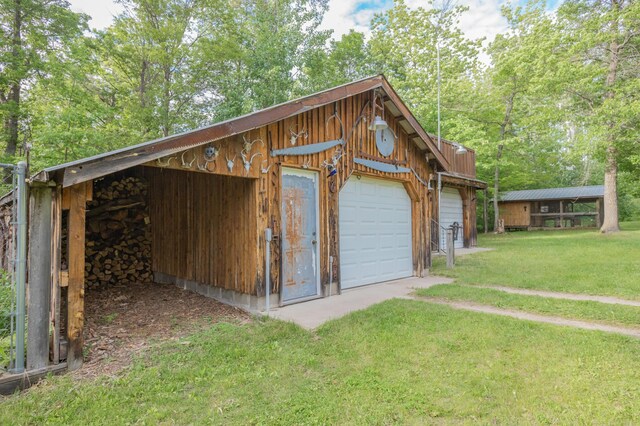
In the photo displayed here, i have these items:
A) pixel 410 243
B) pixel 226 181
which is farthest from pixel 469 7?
pixel 226 181

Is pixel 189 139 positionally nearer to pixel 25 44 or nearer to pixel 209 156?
pixel 209 156

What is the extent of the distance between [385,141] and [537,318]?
4.14 m

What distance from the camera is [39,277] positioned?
121 inches

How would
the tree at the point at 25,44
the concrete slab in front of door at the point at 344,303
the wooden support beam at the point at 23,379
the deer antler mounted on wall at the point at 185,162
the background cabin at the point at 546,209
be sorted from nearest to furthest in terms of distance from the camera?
1. the wooden support beam at the point at 23,379
2. the deer antler mounted on wall at the point at 185,162
3. the concrete slab in front of door at the point at 344,303
4. the tree at the point at 25,44
5. the background cabin at the point at 546,209

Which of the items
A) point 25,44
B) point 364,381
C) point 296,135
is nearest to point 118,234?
point 296,135

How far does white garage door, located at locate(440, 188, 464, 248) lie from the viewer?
13273mm

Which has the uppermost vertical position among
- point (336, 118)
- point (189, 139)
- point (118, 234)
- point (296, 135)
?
point (336, 118)

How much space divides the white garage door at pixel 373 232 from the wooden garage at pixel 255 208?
3 centimetres

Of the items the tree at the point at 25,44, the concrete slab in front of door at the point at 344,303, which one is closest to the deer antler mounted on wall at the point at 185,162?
the concrete slab in front of door at the point at 344,303

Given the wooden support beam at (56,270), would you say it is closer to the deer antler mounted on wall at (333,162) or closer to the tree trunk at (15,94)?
the deer antler mounted on wall at (333,162)

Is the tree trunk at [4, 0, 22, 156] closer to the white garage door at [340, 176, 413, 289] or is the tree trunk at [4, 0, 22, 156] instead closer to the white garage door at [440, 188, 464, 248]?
the white garage door at [340, 176, 413, 289]

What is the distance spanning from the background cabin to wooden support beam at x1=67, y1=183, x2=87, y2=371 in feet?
82.0

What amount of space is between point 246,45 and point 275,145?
13023 millimetres

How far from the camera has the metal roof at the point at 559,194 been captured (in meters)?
21.6
